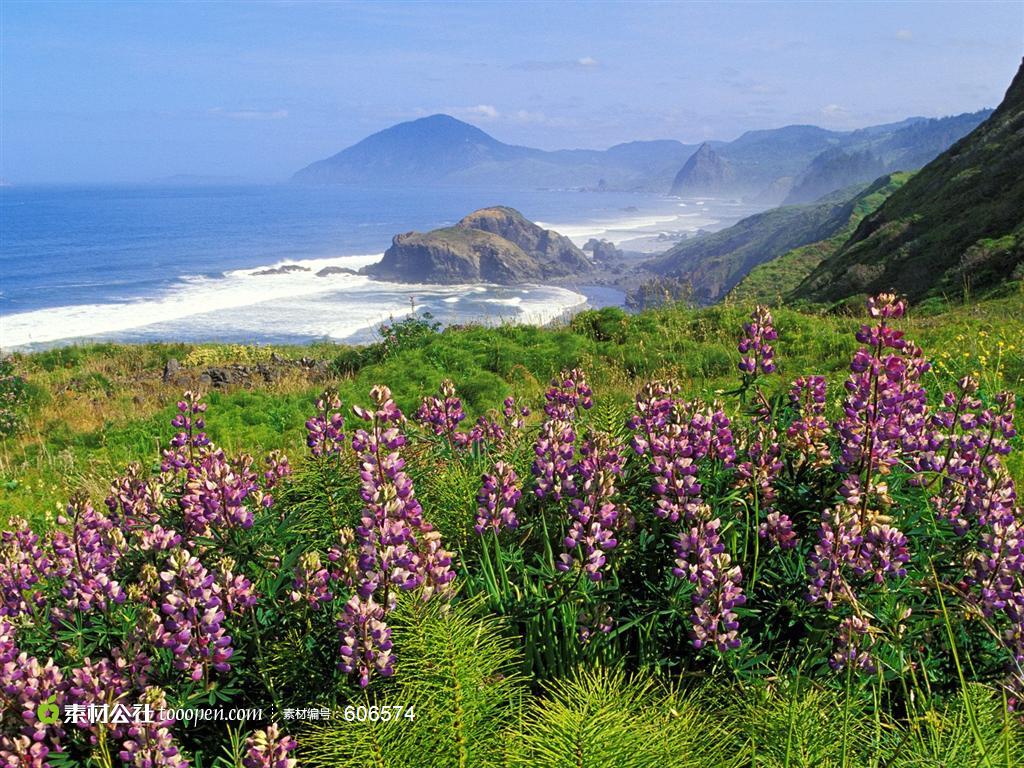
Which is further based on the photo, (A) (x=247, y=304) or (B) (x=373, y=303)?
(B) (x=373, y=303)

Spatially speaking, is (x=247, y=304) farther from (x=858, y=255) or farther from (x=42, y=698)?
(x=42, y=698)

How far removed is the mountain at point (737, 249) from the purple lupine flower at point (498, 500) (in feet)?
357

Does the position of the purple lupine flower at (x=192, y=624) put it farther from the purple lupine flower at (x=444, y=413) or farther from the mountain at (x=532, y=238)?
the mountain at (x=532, y=238)

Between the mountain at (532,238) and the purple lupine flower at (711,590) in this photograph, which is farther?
the mountain at (532,238)

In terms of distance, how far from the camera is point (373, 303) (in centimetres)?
9394

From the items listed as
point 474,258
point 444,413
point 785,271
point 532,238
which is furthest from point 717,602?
point 532,238

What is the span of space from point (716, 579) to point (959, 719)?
2.75 ft

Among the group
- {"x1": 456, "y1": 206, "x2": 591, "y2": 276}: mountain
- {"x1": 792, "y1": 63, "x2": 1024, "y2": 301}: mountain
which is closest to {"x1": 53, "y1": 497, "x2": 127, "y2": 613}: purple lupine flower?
{"x1": 792, "y1": 63, "x2": 1024, "y2": 301}: mountain

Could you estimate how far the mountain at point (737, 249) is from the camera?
4857 inches

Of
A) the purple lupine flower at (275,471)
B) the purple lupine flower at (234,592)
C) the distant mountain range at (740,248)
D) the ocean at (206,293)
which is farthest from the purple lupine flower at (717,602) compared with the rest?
the distant mountain range at (740,248)

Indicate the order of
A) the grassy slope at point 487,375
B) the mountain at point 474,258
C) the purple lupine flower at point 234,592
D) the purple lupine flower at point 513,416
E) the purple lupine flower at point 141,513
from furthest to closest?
the mountain at point 474,258 < the grassy slope at point 487,375 < the purple lupine flower at point 513,416 < the purple lupine flower at point 141,513 < the purple lupine flower at point 234,592

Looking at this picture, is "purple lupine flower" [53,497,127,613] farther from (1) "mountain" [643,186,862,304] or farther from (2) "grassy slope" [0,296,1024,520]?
(1) "mountain" [643,186,862,304]

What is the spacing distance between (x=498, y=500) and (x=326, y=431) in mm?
1122

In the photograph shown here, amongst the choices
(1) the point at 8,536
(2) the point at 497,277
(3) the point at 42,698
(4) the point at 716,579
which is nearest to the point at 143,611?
(3) the point at 42,698
